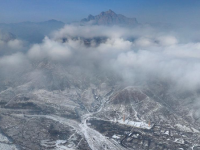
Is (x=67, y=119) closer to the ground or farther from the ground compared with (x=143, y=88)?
closer to the ground

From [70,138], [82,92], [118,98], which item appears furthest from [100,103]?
[70,138]

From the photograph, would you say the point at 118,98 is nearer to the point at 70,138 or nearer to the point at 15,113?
the point at 70,138

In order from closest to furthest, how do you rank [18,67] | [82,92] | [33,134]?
[33,134] < [82,92] < [18,67]

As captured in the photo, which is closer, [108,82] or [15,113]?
[15,113]

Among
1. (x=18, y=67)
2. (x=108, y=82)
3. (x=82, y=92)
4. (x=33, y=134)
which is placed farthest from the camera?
(x=18, y=67)

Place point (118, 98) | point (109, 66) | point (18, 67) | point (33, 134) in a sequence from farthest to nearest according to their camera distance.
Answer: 1. point (109, 66)
2. point (18, 67)
3. point (118, 98)
4. point (33, 134)

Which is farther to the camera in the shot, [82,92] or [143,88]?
[82,92]

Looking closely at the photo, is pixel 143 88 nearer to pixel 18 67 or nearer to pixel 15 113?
pixel 15 113

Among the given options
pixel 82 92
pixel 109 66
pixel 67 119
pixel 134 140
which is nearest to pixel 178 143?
pixel 134 140

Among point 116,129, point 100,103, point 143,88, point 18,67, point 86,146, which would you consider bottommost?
point 86,146
